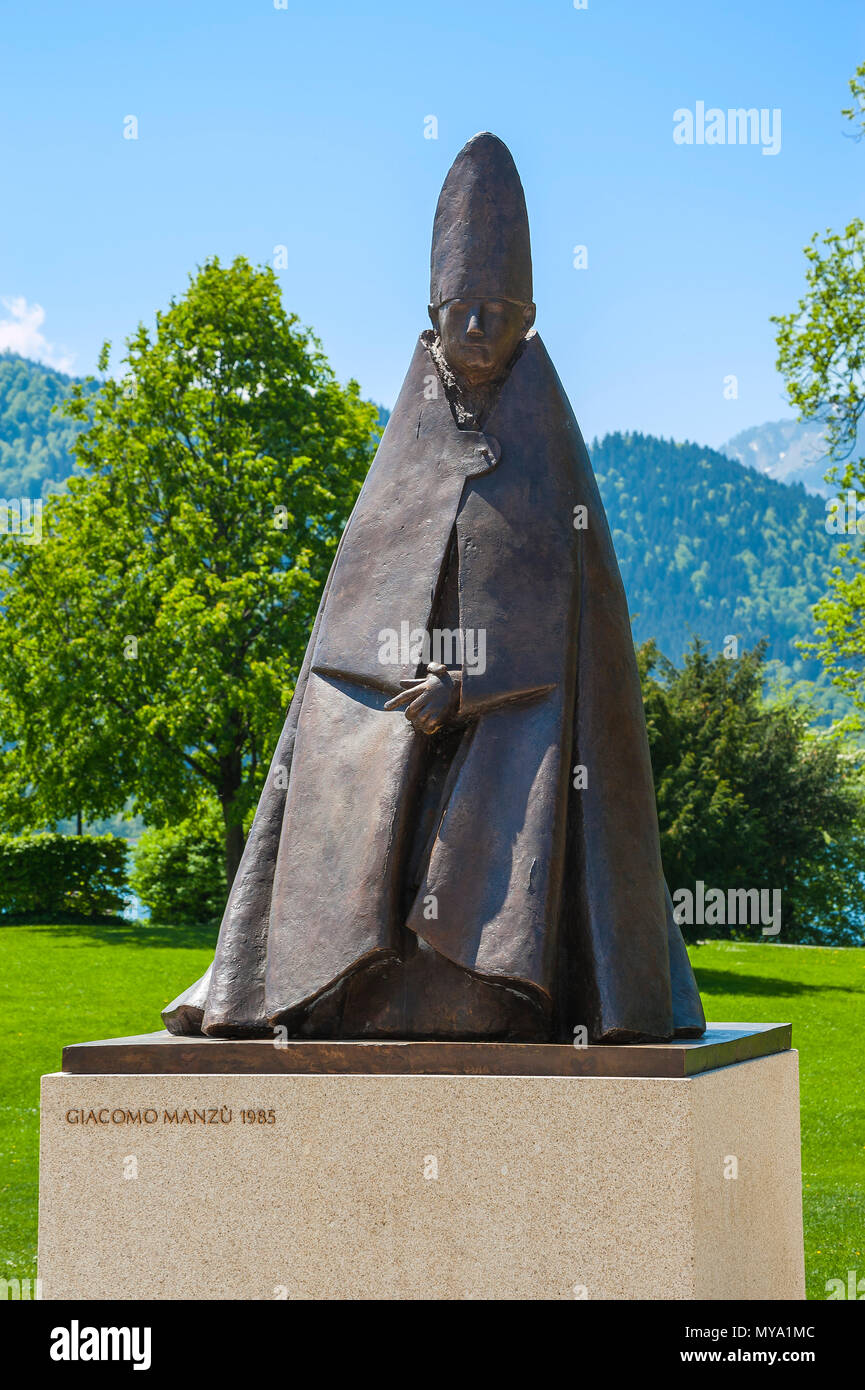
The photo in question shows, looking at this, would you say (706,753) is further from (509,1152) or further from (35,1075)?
(509,1152)

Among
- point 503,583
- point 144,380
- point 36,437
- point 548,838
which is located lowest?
point 548,838

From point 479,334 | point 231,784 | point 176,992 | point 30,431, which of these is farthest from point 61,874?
point 30,431

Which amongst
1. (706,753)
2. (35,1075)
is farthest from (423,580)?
(706,753)

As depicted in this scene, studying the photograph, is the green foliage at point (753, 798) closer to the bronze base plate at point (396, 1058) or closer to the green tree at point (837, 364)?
the green tree at point (837, 364)

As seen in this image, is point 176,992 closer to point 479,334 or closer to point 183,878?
point 183,878

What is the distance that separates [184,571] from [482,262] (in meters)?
16.9

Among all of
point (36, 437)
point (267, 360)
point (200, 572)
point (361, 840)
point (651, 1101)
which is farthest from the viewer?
point (36, 437)

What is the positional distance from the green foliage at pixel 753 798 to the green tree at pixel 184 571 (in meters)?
6.45

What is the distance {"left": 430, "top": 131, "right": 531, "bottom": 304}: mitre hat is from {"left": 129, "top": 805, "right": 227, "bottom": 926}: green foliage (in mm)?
21813

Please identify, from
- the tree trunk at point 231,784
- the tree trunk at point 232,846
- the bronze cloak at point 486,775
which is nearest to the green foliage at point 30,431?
the tree trunk at point 231,784

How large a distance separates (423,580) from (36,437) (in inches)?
6562

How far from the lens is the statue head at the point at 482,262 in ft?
18.4

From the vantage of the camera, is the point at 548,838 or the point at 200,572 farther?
the point at 200,572

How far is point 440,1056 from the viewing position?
4723 mm
